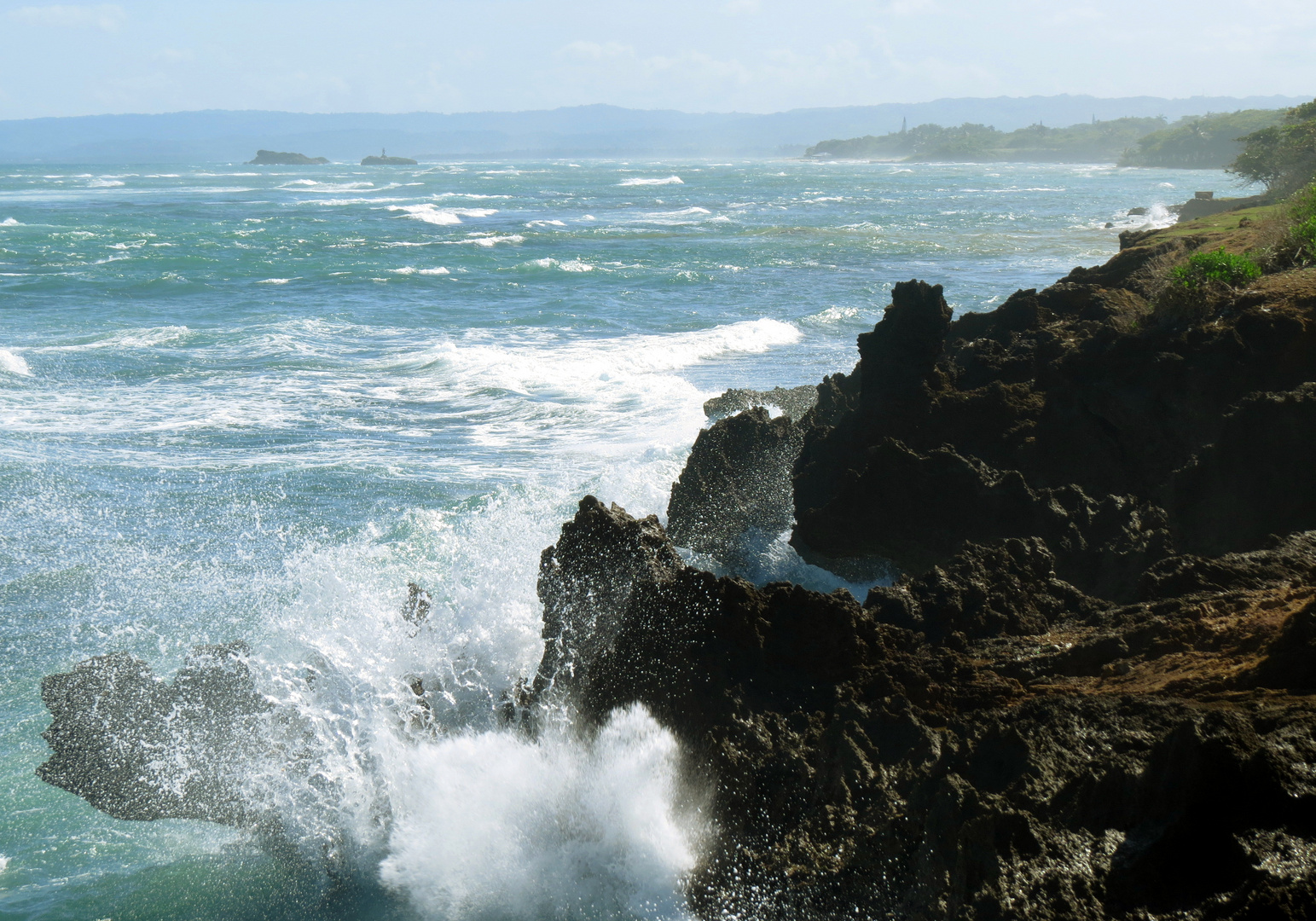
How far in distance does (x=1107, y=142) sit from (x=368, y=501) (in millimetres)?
149266

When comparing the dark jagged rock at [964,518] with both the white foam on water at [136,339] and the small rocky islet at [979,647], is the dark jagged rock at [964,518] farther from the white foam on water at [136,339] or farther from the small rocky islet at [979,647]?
the white foam on water at [136,339]

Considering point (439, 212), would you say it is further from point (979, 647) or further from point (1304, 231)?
point (979, 647)

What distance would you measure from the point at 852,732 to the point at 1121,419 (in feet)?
14.9

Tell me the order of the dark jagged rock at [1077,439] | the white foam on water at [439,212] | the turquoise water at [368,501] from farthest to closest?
1. the white foam on water at [439,212]
2. the dark jagged rock at [1077,439]
3. the turquoise water at [368,501]

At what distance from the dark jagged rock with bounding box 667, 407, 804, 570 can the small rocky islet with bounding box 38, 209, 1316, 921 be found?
0.03 meters

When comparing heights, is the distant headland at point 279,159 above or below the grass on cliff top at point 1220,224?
above

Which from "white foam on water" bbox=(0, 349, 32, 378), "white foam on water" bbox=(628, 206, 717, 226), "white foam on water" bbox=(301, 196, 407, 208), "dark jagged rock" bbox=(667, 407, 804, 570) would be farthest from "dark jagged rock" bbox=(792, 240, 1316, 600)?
"white foam on water" bbox=(301, 196, 407, 208)

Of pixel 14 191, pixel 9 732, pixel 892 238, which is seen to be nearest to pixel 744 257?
pixel 892 238

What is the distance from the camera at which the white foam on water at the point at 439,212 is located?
47.3 m

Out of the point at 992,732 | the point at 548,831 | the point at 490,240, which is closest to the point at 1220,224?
the point at 992,732

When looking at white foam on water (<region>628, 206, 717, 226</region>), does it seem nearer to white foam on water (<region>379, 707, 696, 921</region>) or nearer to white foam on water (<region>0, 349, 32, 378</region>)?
white foam on water (<region>0, 349, 32, 378</region>)

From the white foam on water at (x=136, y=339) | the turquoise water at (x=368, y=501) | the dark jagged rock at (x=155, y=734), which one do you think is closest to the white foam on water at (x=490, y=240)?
the turquoise water at (x=368, y=501)

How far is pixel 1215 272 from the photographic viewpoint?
8.56 meters

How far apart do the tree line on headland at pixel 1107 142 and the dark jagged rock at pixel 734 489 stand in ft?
93.6
